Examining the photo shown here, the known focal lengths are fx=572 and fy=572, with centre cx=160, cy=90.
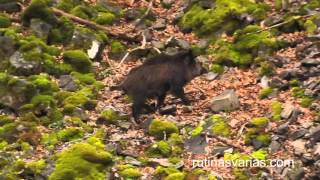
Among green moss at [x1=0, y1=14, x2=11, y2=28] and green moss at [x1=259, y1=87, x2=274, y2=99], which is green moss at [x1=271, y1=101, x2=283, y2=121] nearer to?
green moss at [x1=259, y1=87, x2=274, y2=99]

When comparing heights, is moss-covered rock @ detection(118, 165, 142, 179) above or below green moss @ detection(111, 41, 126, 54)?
below

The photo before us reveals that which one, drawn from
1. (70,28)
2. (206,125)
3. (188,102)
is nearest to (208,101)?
(188,102)

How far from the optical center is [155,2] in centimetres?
2233

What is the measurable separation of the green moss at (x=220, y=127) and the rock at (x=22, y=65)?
217 inches

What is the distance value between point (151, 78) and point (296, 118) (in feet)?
13.6

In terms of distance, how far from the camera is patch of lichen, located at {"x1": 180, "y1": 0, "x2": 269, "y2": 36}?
63.5 ft

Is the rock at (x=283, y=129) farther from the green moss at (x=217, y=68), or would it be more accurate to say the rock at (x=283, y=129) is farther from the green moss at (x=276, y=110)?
the green moss at (x=217, y=68)

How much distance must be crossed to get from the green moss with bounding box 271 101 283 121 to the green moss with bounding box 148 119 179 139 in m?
2.43

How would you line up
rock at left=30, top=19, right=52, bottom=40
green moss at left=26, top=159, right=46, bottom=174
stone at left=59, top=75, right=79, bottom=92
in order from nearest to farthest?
green moss at left=26, top=159, right=46, bottom=174 → stone at left=59, top=75, right=79, bottom=92 → rock at left=30, top=19, right=52, bottom=40

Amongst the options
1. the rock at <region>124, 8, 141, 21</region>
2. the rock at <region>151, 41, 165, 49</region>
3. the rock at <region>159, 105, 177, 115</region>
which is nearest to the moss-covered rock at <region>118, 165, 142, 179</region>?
the rock at <region>159, 105, 177, 115</region>

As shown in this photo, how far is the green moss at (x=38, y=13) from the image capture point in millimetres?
18766

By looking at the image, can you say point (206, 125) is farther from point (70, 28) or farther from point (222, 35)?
point (70, 28)

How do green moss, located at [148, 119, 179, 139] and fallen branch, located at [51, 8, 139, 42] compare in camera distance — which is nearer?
green moss, located at [148, 119, 179, 139]

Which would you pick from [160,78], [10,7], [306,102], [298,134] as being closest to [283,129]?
[298,134]
